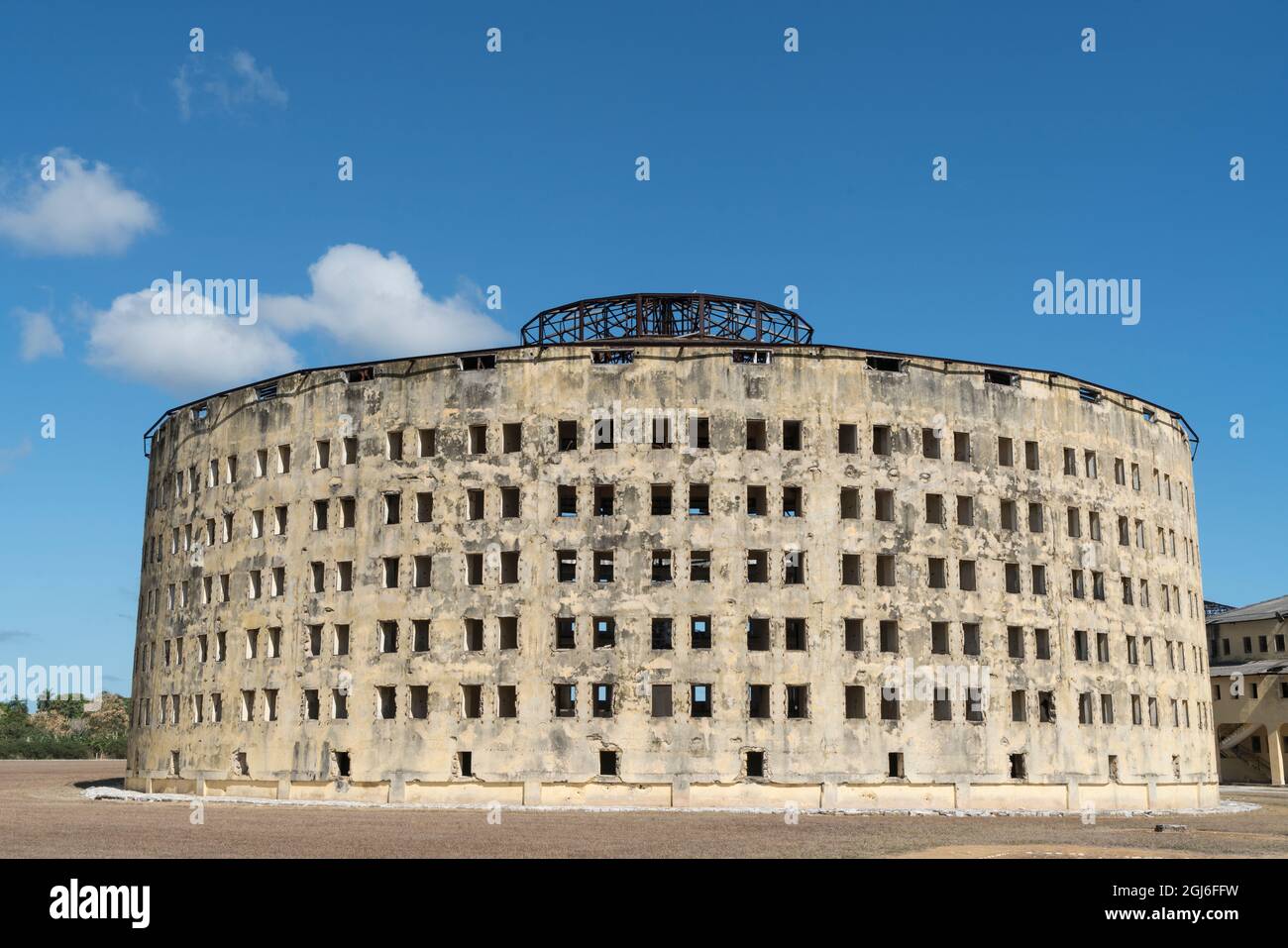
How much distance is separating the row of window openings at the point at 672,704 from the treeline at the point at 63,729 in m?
60.8

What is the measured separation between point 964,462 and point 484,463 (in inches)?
663

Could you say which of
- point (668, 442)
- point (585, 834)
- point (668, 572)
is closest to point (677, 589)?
point (668, 572)

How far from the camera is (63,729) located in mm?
145750

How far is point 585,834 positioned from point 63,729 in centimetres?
13735

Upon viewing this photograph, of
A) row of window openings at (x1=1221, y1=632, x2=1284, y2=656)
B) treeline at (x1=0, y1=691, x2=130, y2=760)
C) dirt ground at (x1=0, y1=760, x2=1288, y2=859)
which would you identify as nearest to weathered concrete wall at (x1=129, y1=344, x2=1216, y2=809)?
dirt ground at (x1=0, y1=760, x2=1288, y2=859)

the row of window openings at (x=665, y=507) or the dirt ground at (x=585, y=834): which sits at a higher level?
the row of window openings at (x=665, y=507)

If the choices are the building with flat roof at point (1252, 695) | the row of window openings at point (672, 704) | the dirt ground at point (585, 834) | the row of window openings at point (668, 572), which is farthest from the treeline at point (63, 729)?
the building with flat roof at point (1252, 695)

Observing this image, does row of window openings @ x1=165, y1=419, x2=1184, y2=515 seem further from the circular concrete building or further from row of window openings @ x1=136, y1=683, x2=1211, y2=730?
row of window openings @ x1=136, y1=683, x2=1211, y2=730

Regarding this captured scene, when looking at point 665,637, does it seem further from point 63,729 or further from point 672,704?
point 63,729

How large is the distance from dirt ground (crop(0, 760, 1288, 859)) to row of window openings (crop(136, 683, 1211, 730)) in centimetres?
433

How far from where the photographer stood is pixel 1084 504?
45812 millimetres

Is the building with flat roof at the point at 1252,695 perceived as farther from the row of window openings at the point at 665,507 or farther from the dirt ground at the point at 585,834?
the dirt ground at the point at 585,834

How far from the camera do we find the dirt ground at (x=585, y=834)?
23.0 meters
